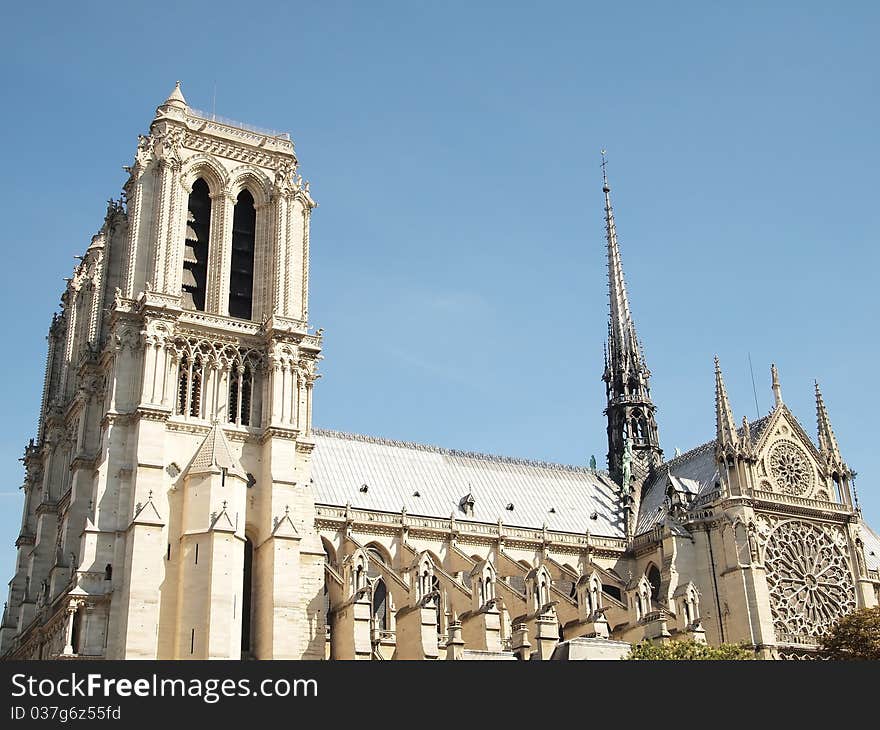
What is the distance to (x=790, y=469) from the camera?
62.5 metres

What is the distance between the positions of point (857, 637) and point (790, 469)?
13966 mm

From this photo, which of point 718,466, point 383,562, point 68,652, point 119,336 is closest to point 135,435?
point 119,336

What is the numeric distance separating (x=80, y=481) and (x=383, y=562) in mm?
15368

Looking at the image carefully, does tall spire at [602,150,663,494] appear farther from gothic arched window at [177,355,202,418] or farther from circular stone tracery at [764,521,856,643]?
gothic arched window at [177,355,202,418]

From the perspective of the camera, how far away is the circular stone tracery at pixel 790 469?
203ft

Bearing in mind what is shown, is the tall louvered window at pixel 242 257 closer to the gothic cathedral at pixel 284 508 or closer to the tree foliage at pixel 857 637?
the gothic cathedral at pixel 284 508

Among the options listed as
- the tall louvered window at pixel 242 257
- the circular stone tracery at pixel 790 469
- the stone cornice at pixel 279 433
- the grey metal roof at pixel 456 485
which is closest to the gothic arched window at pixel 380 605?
the grey metal roof at pixel 456 485

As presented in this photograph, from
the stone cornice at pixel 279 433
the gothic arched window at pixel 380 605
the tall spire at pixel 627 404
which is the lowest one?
the gothic arched window at pixel 380 605

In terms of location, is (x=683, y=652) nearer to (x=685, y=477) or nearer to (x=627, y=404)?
(x=685, y=477)

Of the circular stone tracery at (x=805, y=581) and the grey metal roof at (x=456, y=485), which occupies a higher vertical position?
the grey metal roof at (x=456, y=485)

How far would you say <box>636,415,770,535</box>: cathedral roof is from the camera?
64.2 m

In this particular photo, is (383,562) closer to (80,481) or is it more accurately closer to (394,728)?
(80,481)

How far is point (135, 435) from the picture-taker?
48.7 meters

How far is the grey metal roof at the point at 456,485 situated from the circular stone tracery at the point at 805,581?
10.9 metres
